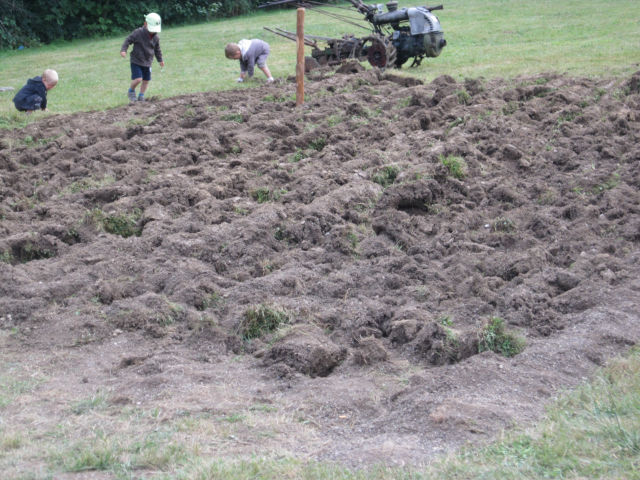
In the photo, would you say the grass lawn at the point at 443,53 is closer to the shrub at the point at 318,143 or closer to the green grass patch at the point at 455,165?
the shrub at the point at 318,143

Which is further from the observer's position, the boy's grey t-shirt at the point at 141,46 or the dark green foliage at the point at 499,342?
the boy's grey t-shirt at the point at 141,46

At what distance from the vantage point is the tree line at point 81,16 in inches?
1178

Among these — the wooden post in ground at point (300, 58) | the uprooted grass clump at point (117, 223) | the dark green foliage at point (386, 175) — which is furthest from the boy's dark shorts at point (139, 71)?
the dark green foliage at point (386, 175)

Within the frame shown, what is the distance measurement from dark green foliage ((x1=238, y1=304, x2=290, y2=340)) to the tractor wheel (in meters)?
10.4

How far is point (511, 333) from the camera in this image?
5.15 meters

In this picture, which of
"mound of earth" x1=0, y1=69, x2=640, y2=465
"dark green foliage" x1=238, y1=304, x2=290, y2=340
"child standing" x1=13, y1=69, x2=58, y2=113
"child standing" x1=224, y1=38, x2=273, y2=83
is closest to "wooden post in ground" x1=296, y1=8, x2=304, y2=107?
"mound of earth" x1=0, y1=69, x2=640, y2=465

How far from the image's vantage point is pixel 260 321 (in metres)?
5.68

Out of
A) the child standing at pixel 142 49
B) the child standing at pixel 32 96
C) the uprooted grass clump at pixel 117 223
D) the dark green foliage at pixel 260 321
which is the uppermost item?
the child standing at pixel 142 49

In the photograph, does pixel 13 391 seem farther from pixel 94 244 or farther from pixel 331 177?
pixel 331 177

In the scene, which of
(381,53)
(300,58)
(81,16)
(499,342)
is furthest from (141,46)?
(81,16)

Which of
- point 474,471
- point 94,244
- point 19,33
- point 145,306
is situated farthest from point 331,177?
point 19,33

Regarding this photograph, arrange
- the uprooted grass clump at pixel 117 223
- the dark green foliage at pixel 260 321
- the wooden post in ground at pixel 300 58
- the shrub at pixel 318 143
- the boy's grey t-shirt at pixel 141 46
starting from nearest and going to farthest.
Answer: the dark green foliage at pixel 260 321, the uprooted grass clump at pixel 117 223, the shrub at pixel 318 143, the wooden post in ground at pixel 300 58, the boy's grey t-shirt at pixel 141 46

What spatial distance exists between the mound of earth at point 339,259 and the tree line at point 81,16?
20.7 meters

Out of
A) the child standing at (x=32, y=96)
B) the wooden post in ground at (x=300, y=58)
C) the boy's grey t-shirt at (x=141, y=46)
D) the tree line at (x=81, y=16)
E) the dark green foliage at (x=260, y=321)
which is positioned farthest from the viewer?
the tree line at (x=81, y=16)
